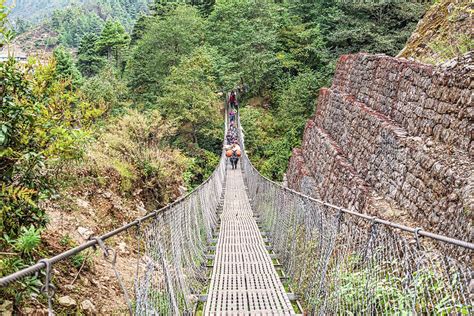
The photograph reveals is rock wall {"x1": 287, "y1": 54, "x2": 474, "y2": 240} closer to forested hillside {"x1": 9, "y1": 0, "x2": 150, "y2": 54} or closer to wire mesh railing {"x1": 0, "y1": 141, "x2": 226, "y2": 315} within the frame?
wire mesh railing {"x1": 0, "y1": 141, "x2": 226, "y2": 315}

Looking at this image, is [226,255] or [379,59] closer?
[226,255]

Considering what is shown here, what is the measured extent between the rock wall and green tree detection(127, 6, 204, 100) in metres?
13.8

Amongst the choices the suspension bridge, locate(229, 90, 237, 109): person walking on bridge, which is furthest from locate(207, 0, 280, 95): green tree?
the suspension bridge

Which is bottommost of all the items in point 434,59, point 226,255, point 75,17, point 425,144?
point 226,255

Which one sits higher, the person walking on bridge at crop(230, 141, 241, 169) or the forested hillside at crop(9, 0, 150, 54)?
the forested hillside at crop(9, 0, 150, 54)

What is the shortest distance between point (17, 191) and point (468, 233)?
10.0 feet

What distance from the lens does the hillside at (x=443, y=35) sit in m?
5.48

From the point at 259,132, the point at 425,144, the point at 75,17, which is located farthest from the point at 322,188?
the point at 75,17

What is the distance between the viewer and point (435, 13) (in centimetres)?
777

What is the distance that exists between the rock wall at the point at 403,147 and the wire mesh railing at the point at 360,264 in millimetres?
387

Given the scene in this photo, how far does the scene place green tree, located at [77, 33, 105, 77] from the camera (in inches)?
1329

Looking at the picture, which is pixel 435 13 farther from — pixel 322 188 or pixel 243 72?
pixel 243 72

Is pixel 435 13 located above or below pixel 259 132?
→ above

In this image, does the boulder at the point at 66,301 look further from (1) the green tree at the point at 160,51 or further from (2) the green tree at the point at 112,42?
(2) the green tree at the point at 112,42
